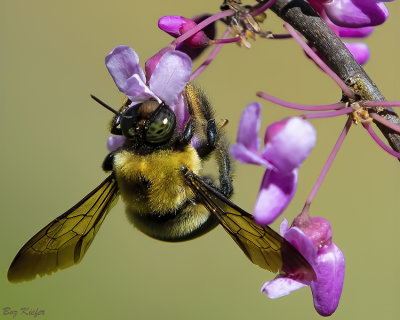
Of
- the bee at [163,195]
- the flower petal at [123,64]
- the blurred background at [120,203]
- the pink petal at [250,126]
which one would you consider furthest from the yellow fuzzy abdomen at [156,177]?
the blurred background at [120,203]

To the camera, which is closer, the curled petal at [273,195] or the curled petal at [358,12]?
the curled petal at [273,195]

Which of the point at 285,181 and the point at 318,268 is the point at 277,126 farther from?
the point at 318,268

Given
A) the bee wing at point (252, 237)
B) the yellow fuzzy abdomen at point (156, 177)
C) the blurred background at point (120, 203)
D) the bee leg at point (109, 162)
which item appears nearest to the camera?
the bee wing at point (252, 237)

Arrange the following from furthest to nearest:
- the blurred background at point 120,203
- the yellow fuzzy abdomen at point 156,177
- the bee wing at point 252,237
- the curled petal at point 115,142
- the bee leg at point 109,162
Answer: the blurred background at point 120,203 → the curled petal at point 115,142 → the bee leg at point 109,162 → the yellow fuzzy abdomen at point 156,177 → the bee wing at point 252,237

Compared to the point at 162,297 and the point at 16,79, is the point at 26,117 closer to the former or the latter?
the point at 16,79

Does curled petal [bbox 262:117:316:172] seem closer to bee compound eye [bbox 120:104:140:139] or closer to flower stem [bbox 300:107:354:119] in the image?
flower stem [bbox 300:107:354:119]

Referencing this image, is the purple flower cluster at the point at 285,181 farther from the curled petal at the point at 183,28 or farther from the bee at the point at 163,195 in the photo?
the curled petal at the point at 183,28

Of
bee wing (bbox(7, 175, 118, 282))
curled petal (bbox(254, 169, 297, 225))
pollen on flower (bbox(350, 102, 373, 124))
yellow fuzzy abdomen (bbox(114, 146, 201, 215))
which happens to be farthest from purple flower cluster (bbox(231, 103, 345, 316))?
bee wing (bbox(7, 175, 118, 282))

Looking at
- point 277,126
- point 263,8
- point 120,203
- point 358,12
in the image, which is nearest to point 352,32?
point 358,12
